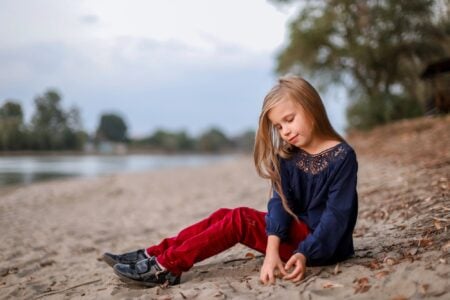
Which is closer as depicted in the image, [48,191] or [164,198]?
[164,198]

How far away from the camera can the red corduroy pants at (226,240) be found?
7.77ft

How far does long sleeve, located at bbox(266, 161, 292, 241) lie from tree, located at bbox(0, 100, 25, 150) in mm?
12806

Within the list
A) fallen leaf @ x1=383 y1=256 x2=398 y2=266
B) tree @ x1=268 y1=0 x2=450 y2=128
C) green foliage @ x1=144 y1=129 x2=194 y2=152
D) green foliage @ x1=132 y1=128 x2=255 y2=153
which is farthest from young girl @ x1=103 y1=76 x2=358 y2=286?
green foliage @ x1=132 y1=128 x2=255 y2=153

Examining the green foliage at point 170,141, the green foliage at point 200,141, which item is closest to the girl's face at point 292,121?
the green foliage at point 170,141

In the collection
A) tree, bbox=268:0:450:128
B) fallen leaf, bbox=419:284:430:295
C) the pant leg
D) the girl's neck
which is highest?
tree, bbox=268:0:450:128

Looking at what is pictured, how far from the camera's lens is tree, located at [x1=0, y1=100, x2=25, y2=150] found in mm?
12859

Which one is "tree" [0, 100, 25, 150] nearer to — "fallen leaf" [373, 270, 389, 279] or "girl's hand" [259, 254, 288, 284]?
"girl's hand" [259, 254, 288, 284]

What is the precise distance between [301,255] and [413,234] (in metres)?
1.03

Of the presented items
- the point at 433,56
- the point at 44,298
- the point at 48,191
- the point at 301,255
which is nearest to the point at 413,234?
the point at 301,255

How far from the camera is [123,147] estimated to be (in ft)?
133

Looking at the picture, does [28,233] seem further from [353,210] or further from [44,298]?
[353,210]

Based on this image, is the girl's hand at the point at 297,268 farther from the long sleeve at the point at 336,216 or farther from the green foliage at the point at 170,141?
the green foliage at the point at 170,141

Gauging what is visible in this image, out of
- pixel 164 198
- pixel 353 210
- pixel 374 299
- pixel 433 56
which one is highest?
pixel 433 56

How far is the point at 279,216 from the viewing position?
229 centimetres
